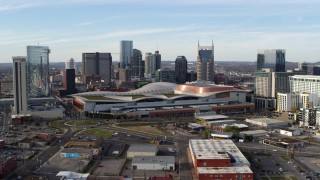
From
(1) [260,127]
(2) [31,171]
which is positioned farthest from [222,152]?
(1) [260,127]

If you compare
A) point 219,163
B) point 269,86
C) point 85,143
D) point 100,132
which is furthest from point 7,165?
point 269,86

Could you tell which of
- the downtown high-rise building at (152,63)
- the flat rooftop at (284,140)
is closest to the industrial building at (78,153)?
the flat rooftop at (284,140)

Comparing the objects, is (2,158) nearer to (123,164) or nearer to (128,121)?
(123,164)

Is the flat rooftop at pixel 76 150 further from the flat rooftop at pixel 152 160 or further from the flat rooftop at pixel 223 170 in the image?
the flat rooftop at pixel 223 170

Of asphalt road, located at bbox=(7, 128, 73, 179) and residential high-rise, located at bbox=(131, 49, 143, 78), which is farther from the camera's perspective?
residential high-rise, located at bbox=(131, 49, 143, 78)

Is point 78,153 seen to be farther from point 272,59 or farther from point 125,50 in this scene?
point 125,50

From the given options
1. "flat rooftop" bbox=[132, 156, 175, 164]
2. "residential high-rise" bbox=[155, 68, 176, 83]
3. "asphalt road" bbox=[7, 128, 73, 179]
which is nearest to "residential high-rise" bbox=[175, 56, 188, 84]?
"residential high-rise" bbox=[155, 68, 176, 83]

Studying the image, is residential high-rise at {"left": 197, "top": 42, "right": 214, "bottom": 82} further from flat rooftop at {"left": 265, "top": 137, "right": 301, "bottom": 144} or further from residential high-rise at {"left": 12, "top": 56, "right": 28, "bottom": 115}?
flat rooftop at {"left": 265, "top": 137, "right": 301, "bottom": 144}
